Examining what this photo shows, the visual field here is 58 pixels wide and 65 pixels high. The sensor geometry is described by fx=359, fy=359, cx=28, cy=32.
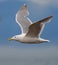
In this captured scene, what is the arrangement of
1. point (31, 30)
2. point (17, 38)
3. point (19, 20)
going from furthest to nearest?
1. point (19, 20)
2. point (17, 38)
3. point (31, 30)


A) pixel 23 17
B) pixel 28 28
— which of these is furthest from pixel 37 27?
pixel 23 17

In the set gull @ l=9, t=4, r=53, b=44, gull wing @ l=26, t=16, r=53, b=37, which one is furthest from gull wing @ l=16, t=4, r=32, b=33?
gull wing @ l=26, t=16, r=53, b=37

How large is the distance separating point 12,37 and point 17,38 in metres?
0.25

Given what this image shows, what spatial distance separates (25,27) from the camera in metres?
8.36

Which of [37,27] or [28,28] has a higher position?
[28,28]

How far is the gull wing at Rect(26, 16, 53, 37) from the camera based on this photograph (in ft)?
22.8

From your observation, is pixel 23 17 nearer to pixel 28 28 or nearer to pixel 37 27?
pixel 28 28

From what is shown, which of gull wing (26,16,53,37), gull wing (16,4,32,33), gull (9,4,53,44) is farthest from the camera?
gull wing (16,4,32,33)

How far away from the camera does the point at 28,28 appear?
757cm

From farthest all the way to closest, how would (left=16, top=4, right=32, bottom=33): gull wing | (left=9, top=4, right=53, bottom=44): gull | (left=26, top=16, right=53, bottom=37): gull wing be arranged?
(left=16, top=4, right=32, bottom=33): gull wing → (left=9, top=4, right=53, bottom=44): gull → (left=26, top=16, right=53, bottom=37): gull wing

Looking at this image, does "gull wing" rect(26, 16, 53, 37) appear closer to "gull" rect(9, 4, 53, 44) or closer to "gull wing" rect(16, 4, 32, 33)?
"gull" rect(9, 4, 53, 44)

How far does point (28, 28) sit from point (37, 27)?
317 millimetres

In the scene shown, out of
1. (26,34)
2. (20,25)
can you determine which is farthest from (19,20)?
(26,34)

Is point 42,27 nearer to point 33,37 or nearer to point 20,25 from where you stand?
point 33,37
